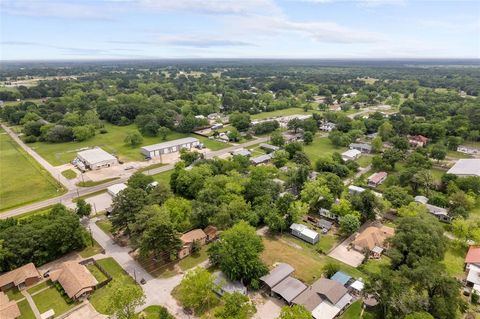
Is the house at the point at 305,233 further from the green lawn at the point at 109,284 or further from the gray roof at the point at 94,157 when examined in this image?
the gray roof at the point at 94,157

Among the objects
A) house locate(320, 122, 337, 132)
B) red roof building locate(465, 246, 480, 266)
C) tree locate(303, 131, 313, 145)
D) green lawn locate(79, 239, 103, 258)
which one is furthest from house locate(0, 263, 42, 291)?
house locate(320, 122, 337, 132)

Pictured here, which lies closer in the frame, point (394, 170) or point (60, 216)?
point (60, 216)

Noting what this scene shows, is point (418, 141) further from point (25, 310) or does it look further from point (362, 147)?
point (25, 310)

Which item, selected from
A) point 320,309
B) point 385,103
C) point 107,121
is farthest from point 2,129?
point 385,103

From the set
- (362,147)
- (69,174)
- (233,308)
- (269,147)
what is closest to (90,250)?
(233,308)

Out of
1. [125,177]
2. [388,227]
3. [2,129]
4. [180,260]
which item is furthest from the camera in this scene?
[2,129]

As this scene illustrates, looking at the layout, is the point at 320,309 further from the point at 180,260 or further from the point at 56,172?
the point at 56,172

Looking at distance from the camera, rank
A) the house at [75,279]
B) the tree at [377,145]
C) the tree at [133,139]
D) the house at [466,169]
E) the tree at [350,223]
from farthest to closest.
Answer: the tree at [133,139] < the tree at [377,145] < the house at [466,169] < the tree at [350,223] < the house at [75,279]

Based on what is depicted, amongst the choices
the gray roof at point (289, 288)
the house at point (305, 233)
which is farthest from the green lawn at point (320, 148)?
the gray roof at point (289, 288)
